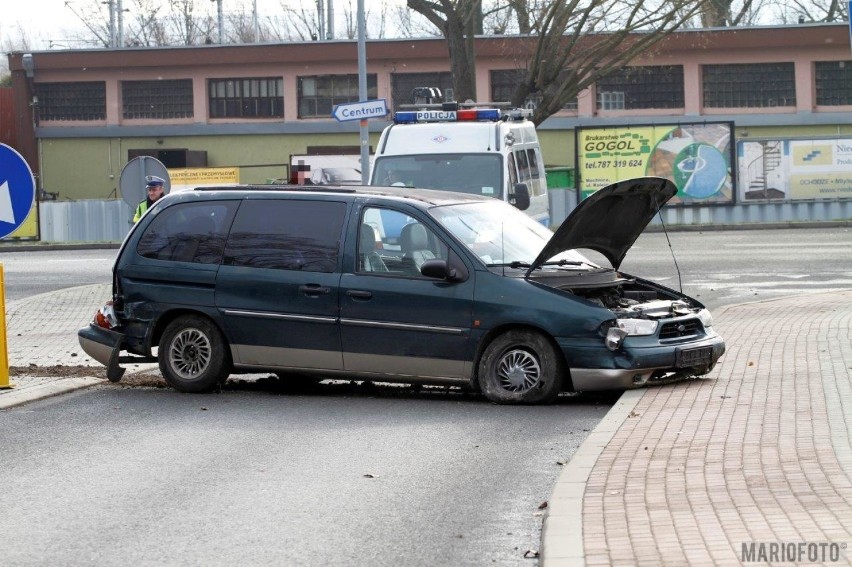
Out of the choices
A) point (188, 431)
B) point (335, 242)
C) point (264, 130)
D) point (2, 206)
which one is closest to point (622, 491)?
point (188, 431)

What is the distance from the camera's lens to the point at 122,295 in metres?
12.2

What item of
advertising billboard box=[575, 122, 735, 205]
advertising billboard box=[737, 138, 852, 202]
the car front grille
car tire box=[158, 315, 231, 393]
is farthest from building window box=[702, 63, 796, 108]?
car tire box=[158, 315, 231, 393]

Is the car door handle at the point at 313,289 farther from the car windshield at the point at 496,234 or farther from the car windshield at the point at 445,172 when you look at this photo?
the car windshield at the point at 445,172

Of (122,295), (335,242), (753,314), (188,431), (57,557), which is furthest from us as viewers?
(753,314)

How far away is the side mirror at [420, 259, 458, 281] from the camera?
10.9m

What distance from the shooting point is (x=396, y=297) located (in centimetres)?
1112

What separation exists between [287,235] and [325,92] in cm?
4042

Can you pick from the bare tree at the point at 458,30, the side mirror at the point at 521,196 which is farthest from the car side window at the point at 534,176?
the bare tree at the point at 458,30

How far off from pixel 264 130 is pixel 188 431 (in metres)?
42.1

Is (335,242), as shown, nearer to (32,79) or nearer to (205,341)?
(205,341)

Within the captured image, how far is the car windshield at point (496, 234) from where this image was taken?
11.2 meters

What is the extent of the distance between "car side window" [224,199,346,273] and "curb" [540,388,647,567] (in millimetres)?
3108

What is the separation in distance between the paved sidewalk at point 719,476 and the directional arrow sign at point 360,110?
38.4ft

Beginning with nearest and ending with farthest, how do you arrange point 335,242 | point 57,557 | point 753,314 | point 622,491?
point 57,557 → point 622,491 → point 335,242 → point 753,314
